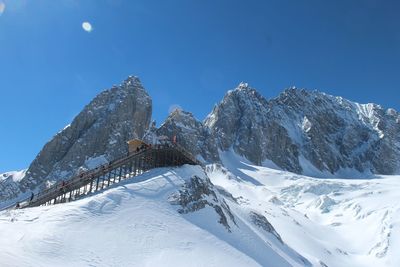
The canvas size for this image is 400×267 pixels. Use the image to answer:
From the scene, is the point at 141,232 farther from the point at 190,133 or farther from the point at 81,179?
the point at 190,133

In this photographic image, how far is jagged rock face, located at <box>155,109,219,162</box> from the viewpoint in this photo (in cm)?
17512

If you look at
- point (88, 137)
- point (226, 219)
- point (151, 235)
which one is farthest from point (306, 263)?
point (88, 137)

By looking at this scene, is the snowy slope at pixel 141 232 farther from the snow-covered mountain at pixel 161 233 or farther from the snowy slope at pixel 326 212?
the snowy slope at pixel 326 212

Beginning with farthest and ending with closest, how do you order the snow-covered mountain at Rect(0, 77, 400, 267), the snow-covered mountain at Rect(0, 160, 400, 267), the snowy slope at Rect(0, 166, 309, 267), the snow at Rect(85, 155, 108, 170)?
the snow at Rect(85, 155, 108, 170), the snow-covered mountain at Rect(0, 77, 400, 267), the snow-covered mountain at Rect(0, 160, 400, 267), the snowy slope at Rect(0, 166, 309, 267)

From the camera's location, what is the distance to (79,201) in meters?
43.1

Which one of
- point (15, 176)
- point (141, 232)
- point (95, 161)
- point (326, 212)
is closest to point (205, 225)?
point (141, 232)

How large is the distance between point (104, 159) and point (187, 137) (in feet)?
101

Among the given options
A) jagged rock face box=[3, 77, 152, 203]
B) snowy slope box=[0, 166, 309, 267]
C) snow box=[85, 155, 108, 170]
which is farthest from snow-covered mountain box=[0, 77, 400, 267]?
jagged rock face box=[3, 77, 152, 203]

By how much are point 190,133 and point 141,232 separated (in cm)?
14132

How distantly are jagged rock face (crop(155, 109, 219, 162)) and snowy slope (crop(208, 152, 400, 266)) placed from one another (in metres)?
15.2

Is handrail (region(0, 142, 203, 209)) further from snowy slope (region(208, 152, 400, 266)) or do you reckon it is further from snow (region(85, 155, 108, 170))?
snow (region(85, 155, 108, 170))

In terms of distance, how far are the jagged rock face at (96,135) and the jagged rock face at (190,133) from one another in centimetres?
1182

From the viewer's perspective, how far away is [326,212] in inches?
4786

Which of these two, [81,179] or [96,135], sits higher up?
[96,135]
